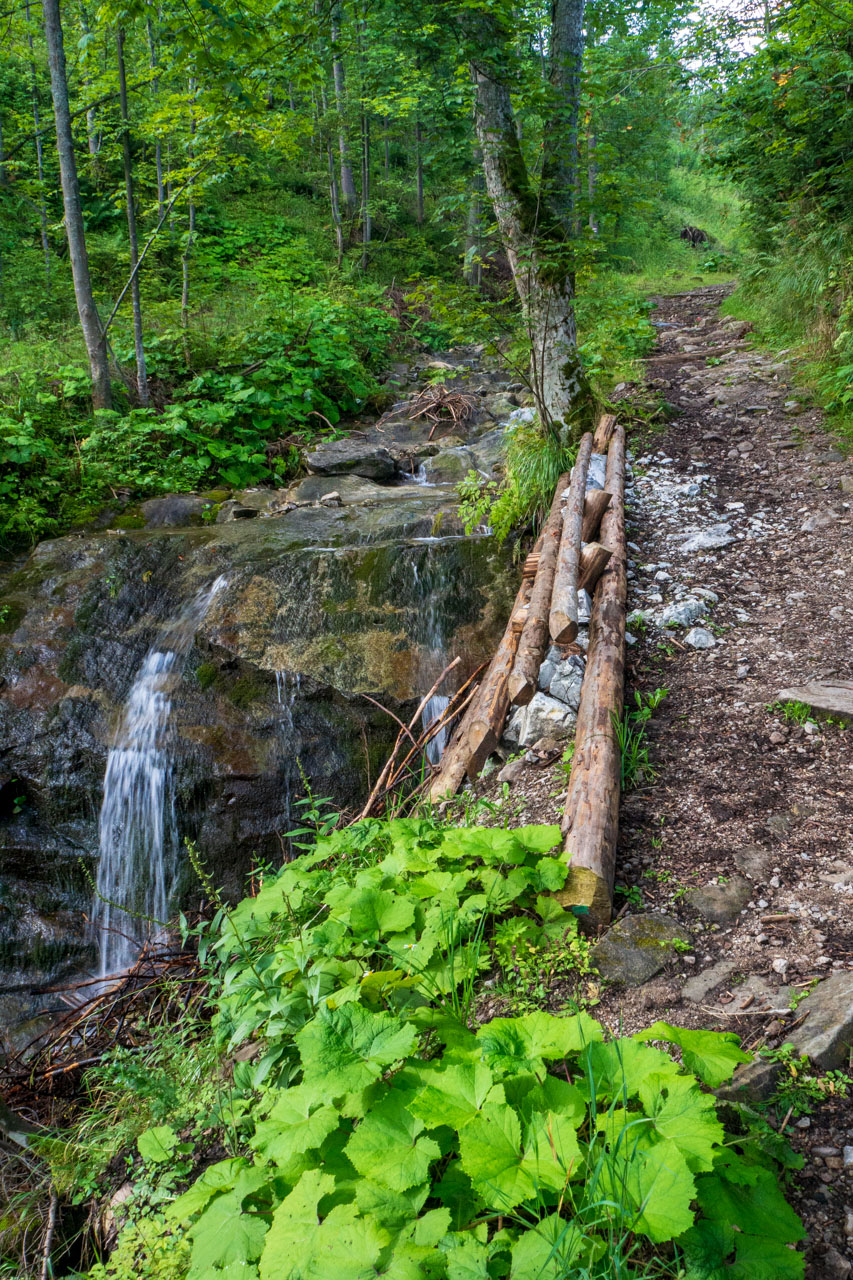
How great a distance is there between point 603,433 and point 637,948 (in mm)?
5512

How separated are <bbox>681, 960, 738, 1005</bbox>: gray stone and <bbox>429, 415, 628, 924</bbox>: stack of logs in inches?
14.4

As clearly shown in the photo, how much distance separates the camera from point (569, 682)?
404 centimetres

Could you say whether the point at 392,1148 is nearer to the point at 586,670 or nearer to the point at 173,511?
the point at 586,670

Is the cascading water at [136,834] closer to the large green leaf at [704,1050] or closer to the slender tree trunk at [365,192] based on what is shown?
the large green leaf at [704,1050]

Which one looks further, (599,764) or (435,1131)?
(599,764)

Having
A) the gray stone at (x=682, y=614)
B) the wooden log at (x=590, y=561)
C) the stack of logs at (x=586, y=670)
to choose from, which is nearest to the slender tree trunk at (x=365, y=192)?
the stack of logs at (x=586, y=670)

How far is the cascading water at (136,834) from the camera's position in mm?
5145

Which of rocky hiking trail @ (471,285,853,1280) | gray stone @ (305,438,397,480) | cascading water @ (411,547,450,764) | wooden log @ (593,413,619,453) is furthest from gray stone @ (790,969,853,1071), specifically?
gray stone @ (305,438,397,480)

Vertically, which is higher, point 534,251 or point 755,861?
point 534,251

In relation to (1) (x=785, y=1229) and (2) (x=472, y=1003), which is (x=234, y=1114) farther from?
(1) (x=785, y=1229)

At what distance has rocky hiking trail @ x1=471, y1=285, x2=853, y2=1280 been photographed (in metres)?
1.98

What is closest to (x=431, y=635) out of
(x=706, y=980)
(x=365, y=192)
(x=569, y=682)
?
(x=569, y=682)

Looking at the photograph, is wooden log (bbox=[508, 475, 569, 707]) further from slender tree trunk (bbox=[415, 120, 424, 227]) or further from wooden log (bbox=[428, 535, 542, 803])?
slender tree trunk (bbox=[415, 120, 424, 227])

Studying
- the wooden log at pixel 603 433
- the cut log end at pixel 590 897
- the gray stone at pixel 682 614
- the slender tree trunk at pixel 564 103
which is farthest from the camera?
the wooden log at pixel 603 433
